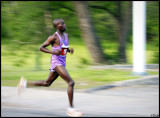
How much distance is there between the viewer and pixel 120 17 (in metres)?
17.0

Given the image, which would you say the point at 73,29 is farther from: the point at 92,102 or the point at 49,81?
the point at 49,81

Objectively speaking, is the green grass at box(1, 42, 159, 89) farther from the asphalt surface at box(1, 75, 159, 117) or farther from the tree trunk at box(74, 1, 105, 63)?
the asphalt surface at box(1, 75, 159, 117)

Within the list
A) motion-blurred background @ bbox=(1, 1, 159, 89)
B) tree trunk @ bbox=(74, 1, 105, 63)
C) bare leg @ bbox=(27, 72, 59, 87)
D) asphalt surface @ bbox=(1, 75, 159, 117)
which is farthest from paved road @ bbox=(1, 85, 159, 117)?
tree trunk @ bbox=(74, 1, 105, 63)

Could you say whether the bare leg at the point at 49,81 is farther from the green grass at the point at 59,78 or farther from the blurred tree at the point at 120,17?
the blurred tree at the point at 120,17

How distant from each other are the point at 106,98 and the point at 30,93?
1991 mm

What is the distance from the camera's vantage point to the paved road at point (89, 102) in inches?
260

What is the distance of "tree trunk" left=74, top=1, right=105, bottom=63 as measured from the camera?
15.4m

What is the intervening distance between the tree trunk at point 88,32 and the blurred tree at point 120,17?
1.31 metres

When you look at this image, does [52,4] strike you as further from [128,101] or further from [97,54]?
[128,101]

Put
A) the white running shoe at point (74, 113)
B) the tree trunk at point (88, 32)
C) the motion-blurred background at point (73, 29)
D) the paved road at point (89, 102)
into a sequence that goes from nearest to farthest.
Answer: the white running shoe at point (74, 113) < the paved road at point (89, 102) < the motion-blurred background at point (73, 29) < the tree trunk at point (88, 32)

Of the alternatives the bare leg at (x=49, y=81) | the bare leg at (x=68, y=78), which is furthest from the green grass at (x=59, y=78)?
the bare leg at (x=68, y=78)

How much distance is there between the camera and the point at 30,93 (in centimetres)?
884

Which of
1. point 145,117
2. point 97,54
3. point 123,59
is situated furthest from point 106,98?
point 123,59

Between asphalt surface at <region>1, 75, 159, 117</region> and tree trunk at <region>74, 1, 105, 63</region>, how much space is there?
5826 millimetres
